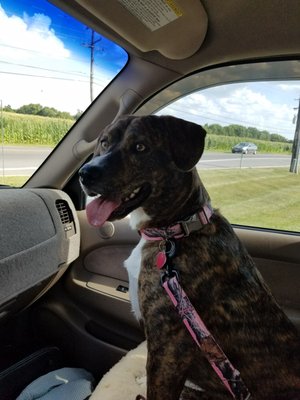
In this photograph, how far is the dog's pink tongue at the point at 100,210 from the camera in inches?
71.6

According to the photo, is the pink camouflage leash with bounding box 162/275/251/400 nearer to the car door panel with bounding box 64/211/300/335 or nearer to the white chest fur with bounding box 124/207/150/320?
the white chest fur with bounding box 124/207/150/320

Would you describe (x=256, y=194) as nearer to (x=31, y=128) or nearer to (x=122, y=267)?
(x=122, y=267)

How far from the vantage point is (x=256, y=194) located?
2904mm

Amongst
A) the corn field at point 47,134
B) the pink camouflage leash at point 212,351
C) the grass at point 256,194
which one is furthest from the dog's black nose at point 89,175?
the grass at point 256,194

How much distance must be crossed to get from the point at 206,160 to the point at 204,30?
2.97 ft

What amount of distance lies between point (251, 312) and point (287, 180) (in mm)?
1364

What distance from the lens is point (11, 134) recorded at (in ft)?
8.22

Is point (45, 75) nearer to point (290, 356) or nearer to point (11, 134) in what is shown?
point (11, 134)

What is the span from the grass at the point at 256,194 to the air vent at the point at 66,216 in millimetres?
335

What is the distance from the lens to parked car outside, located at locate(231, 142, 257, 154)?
109 inches

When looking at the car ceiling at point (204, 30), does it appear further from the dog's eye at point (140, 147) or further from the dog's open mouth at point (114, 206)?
the dog's open mouth at point (114, 206)

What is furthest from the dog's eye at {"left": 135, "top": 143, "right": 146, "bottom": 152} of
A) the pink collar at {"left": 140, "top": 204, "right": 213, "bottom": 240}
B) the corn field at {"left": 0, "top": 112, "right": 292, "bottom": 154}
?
the corn field at {"left": 0, "top": 112, "right": 292, "bottom": 154}

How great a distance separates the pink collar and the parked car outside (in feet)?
3.41

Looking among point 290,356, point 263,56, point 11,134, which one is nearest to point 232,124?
point 263,56
